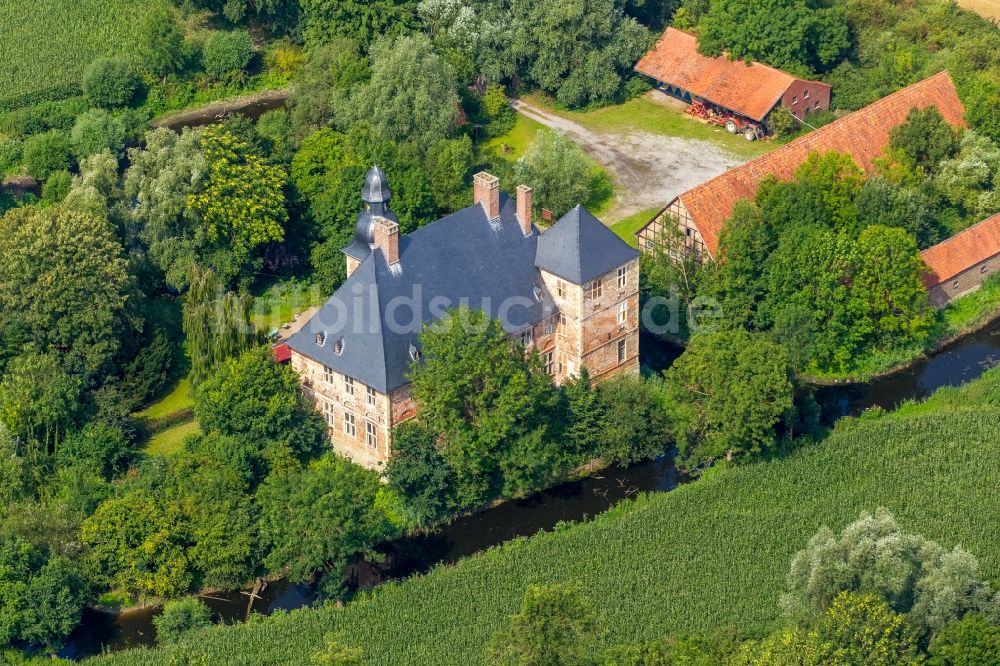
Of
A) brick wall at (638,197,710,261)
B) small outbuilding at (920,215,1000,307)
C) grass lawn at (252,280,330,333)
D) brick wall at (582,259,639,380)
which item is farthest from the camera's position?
small outbuilding at (920,215,1000,307)

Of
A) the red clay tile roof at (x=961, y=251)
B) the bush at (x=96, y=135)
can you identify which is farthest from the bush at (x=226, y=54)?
the red clay tile roof at (x=961, y=251)

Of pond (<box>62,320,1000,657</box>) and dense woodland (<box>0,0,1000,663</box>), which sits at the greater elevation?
dense woodland (<box>0,0,1000,663</box>)

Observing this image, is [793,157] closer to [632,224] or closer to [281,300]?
[632,224]

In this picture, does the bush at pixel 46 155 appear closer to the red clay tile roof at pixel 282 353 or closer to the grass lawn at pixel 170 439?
the red clay tile roof at pixel 282 353

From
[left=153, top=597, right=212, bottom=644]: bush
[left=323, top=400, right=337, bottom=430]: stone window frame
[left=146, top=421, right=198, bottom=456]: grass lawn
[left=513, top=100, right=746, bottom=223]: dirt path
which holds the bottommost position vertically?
[left=153, top=597, right=212, bottom=644]: bush

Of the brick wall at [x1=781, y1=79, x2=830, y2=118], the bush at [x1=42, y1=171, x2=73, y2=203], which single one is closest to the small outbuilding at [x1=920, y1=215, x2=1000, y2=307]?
the brick wall at [x1=781, y1=79, x2=830, y2=118]

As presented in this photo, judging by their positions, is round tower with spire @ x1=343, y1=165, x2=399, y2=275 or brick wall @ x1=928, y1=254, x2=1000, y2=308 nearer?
round tower with spire @ x1=343, y1=165, x2=399, y2=275

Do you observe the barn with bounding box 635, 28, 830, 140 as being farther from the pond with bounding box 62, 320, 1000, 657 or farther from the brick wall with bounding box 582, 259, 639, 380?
the brick wall with bounding box 582, 259, 639, 380
